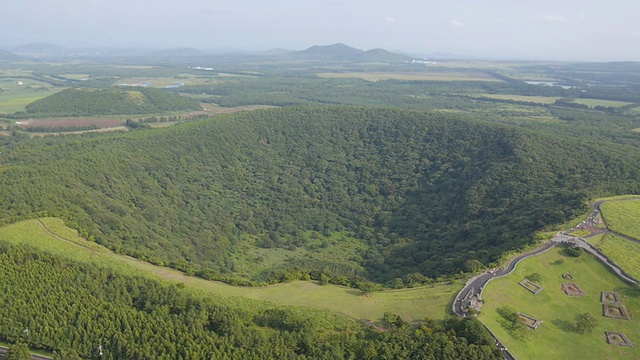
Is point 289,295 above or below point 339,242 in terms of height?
above

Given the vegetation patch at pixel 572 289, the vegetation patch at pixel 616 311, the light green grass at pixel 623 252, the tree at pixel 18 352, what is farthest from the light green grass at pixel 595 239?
the tree at pixel 18 352

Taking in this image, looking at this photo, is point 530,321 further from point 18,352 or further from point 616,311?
point 18,352

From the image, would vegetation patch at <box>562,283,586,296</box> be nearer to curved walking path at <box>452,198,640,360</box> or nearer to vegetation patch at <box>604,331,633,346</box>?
curved walking path at <box>452,198,640,360</box>

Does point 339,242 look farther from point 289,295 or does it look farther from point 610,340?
point 610,340

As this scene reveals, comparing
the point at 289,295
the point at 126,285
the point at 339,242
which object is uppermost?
the point at 126,285

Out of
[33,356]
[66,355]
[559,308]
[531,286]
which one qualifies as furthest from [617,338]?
[33,356]

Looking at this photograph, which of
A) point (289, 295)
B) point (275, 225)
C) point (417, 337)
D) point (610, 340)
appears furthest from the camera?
point (275, 225)

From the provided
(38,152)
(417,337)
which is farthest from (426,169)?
(38,152)

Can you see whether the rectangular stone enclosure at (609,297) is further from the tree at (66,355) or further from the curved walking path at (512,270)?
the tree at (66,355)
